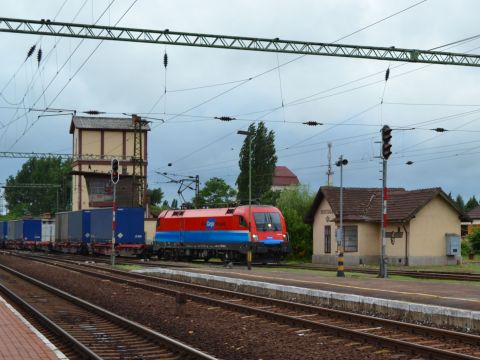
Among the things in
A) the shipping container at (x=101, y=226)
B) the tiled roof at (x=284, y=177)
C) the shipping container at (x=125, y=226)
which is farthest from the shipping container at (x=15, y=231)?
the tiled roof at (x=284, y=177)

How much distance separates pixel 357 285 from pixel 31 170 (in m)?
129

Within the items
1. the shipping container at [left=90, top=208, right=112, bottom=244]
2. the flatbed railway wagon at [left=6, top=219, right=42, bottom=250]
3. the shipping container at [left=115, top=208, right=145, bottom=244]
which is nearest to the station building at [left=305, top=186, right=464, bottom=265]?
the shipping container at [left=115, top=208, right=145, bottom=244]

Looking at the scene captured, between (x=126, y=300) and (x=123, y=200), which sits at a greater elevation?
(x=123, y=200)

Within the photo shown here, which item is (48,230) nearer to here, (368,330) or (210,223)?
(210,223)

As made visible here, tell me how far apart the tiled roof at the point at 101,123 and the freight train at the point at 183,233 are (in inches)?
991

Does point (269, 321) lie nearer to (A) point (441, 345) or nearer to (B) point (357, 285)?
(A) point (441, 345)

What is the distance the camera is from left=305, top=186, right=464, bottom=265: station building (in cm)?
4331

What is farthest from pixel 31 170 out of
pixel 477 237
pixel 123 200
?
pixel 477 237

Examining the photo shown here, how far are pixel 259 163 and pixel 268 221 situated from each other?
4608 cm

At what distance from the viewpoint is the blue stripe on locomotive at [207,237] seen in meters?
38.8

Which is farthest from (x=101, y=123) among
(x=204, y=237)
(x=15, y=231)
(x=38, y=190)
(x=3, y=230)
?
(x=38, y=190)

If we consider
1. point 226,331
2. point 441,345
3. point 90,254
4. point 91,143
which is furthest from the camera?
point 91,143

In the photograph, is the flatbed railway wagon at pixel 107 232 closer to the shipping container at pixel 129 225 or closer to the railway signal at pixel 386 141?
the shipping container at pixel 129 225

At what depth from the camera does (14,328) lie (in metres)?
12.1
